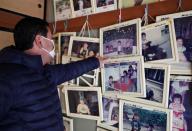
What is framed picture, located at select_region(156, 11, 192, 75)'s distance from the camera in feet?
3.00

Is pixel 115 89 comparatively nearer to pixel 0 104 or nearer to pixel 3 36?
pixel 0 104

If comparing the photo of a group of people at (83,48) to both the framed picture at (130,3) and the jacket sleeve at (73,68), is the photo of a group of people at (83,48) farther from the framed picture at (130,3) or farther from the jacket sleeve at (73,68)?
the framed picture at (130,3)

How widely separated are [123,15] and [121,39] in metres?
0.11

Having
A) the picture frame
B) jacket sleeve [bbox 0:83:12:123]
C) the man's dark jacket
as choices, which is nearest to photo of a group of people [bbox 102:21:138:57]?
the picture frame

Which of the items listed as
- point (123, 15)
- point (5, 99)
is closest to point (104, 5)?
point (123, 15)

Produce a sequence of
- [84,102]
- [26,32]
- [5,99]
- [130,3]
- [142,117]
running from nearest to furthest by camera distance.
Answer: [5,99] < [26,32] < [142,117] < [130,3] < [84,102]

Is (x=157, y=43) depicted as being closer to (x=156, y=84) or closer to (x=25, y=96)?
(x=156, y=84)

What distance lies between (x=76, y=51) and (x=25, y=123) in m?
0.52

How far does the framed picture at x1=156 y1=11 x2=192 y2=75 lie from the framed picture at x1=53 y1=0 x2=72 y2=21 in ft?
1.95

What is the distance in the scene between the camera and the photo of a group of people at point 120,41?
3.49 feet

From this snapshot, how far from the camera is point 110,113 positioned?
1152 mm

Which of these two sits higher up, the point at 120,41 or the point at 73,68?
the point at 120,41

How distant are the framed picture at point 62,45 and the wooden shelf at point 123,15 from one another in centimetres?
3

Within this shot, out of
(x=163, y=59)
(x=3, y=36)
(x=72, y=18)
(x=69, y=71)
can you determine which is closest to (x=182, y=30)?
(x=163, y=59)
